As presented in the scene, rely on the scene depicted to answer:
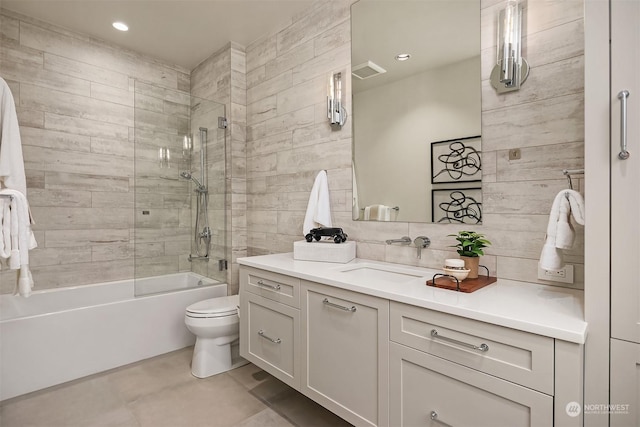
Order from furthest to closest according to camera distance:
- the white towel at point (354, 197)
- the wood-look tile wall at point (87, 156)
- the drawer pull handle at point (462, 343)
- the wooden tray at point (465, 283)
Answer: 1. the wood-look tile wall at point (87, 156)
2. the white towel at point (354, 197)
3. the wooden tray at point (465, 283)
4. the drawer pull handle at point (462, 343)

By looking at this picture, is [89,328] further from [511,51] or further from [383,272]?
[511,51]

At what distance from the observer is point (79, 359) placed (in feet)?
7.63

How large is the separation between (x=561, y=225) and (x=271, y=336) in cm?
155

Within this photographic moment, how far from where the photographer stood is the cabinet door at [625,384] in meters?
0.95

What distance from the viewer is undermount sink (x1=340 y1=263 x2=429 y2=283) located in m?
1.78

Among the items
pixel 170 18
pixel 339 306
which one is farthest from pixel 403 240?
pixel 170 18

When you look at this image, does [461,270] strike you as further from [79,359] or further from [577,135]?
[79,359]

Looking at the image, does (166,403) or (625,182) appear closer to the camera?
→ (625,182)

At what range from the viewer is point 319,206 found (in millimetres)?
2363

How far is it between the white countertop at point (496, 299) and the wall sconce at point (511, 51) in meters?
0.94

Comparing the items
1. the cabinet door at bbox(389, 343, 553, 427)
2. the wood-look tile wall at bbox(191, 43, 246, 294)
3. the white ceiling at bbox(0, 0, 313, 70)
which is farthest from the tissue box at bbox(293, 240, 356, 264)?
the white ceiling at bbox(0, 0, 313, 70)

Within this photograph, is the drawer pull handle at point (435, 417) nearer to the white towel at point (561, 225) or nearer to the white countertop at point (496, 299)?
the white countertop at point (496, 299)

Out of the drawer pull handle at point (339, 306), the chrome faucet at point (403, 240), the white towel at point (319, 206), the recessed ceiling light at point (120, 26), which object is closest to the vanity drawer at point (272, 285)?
the drawer pull handle at point (339, 306)

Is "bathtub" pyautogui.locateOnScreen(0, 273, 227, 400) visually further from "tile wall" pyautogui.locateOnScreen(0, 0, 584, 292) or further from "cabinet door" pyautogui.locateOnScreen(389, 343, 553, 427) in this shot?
"cabinet door" pyautogui.locateOnScreen(389, 343, 553, 427)
